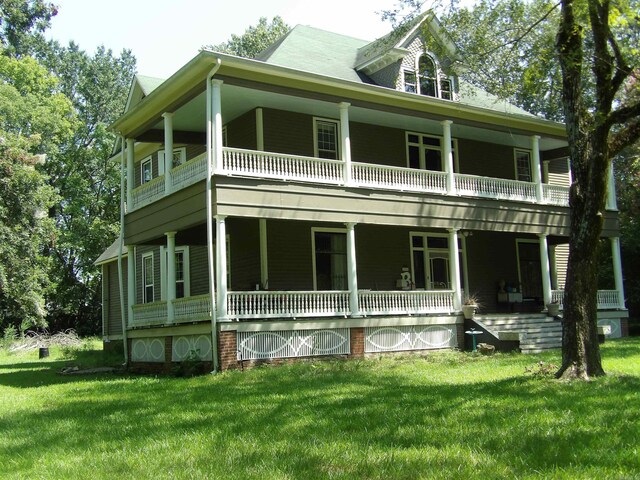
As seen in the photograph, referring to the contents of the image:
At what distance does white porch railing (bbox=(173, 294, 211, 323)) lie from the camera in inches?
662

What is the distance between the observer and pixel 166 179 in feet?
61.5

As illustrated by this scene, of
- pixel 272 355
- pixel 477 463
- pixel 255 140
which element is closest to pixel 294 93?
pixel 255 140

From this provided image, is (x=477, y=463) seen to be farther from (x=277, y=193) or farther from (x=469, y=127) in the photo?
(x=469, y=127)

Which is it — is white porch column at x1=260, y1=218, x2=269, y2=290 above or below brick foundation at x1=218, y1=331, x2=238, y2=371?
above

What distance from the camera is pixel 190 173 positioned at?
1783 centimetres

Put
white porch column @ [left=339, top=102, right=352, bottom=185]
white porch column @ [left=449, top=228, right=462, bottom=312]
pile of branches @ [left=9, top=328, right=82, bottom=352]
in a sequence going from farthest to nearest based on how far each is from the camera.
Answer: pile of branches @ [left=9, top=328, right=82, bottom=352], white porch column @ [left=449, top=228, right=462, bottom=312], white porch column @ [left=339, top=102, right=352, bottom=185]

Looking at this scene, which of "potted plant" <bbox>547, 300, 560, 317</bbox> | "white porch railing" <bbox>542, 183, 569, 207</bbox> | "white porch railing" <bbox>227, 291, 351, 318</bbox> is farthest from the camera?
"white porch railing" <bbox>542, 183, 569, 207</bbox>

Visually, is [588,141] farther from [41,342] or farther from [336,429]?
[41,342]

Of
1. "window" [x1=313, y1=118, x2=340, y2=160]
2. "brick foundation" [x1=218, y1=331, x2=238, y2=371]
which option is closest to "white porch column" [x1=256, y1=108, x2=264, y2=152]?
"window" [x1=313, y1=118, x2=340, y2=160]

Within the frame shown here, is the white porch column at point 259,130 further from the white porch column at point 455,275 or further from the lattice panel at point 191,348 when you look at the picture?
the white porch column at point 455,275

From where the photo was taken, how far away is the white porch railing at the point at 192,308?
16.8m

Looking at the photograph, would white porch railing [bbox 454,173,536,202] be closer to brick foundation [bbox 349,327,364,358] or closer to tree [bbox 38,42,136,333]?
brick foundation [bbox 349,327,364,358]

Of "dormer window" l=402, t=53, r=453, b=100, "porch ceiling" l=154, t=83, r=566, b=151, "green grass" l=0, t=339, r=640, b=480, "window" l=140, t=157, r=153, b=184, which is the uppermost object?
"dormer window" l=402, t=53, r=453, b=100

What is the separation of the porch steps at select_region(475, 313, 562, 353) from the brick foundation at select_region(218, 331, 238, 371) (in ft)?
24.2
